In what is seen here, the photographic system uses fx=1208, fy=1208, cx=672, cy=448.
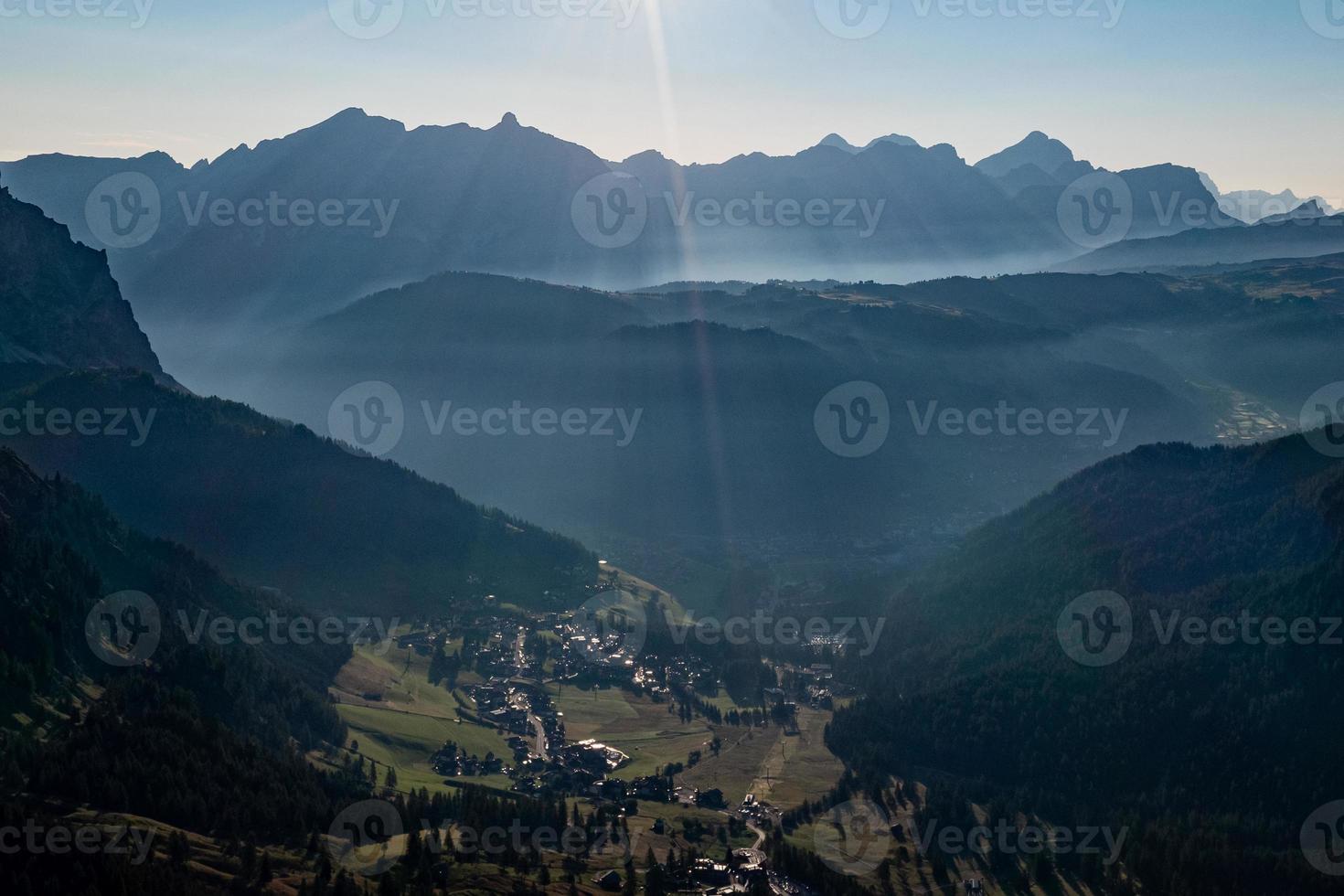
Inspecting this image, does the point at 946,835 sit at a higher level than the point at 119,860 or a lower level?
lower

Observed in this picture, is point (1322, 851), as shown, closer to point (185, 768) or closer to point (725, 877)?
point (725, 877)

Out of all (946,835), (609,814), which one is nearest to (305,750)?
(609,814)

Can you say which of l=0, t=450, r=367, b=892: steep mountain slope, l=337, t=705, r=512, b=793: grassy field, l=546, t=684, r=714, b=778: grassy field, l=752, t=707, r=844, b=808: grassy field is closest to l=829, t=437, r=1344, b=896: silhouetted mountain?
l=752, t=707, r=844, b=808: grassy field

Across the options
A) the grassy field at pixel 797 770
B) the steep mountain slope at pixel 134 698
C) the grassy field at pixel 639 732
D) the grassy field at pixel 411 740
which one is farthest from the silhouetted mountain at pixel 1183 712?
the steep mountain slope at pixel 134 698

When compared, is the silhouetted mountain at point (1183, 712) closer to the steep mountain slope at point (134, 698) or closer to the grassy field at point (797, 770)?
the grassy field at point (797, 770)

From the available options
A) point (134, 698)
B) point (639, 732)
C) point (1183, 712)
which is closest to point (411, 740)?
point (639, 732)

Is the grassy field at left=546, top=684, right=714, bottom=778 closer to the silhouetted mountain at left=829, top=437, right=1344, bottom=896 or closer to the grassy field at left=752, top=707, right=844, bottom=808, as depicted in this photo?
the grassy field at left=752, top=707, right=844, bottom=808

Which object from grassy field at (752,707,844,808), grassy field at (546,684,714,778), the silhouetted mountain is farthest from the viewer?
grassy field at (546,684,714,778)

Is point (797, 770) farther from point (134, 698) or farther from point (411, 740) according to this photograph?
point (134, 698)
